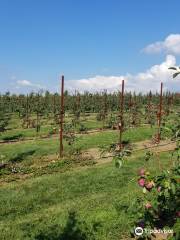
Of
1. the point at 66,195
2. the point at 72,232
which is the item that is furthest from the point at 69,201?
the point at 72,232

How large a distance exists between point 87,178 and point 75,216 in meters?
3.28

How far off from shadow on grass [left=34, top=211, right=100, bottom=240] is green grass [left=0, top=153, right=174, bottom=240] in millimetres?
78

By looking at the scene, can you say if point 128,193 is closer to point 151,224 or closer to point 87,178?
point 87,178

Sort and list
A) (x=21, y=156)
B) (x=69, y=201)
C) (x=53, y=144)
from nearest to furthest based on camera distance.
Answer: (x=69, y=201) → (x=21, y=156) → (x=53, y=144)

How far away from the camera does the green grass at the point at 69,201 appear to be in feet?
21.7

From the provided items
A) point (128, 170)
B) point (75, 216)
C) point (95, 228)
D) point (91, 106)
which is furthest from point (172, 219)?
point (91, 106)

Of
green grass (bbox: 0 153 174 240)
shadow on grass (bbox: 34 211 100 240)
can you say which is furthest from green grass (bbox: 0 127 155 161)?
shadow on grass (bbox: 34 211 100 240)

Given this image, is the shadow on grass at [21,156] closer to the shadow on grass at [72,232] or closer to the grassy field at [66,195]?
the grassy field at [66,195]

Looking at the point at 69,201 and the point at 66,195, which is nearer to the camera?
the point at 69,201

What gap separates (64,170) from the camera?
11461 millimetres

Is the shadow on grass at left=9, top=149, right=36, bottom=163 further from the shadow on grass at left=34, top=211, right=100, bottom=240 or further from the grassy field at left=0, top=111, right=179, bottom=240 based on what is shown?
the shadow on grass at left=34, top=211, right=100, bottom=240

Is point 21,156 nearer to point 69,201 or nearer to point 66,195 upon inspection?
point 66,195

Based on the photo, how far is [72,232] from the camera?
636 centimetres

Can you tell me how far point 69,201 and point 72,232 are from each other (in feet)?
6.48
